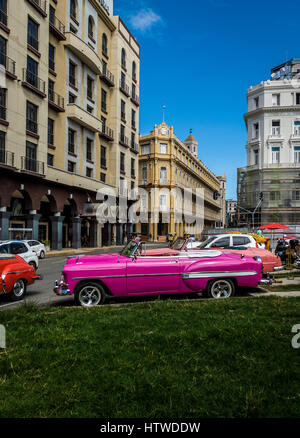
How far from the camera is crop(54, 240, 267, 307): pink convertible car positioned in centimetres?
754

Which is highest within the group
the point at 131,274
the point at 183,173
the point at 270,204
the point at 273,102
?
the point at 273,102

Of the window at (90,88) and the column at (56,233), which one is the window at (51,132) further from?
the window at (90,88)

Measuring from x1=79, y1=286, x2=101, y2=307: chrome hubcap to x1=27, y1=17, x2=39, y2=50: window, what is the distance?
2483cm

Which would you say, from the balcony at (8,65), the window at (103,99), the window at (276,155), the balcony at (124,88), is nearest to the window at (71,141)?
the window at (103,99)

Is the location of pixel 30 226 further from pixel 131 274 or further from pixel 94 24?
pixel 94 24

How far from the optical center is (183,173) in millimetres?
65312

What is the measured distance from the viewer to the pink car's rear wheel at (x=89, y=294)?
7.56 meters

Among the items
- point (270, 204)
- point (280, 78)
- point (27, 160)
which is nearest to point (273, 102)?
point (280, 78)

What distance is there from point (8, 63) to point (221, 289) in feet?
74.6

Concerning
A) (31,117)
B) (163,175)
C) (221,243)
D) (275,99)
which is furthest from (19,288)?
(163,175)

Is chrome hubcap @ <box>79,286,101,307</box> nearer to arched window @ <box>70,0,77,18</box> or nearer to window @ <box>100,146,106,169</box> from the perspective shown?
window @ <box>100,146,106,169</box>

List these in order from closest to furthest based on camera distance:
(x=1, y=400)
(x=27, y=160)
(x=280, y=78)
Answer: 1. (x=1, y=400)
2. (x=27, y=160)
3. (x=280, y=78)

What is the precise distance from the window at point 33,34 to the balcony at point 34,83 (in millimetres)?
2458

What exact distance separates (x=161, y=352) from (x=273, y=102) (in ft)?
155
